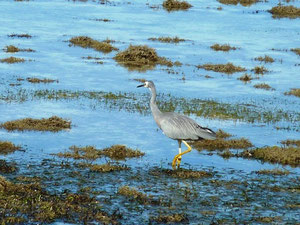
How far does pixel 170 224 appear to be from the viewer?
1210cm

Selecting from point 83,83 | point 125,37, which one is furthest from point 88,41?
point 83,83

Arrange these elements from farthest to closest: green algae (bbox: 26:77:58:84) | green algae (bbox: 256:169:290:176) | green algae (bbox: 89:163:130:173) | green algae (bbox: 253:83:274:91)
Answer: green algae (bbox: 253:83:274:91) < green algae (bbox: 26:77:58:84) < green algae (bbox: 256:169:290:176) < green algae (bbox: 89:163:130:173)

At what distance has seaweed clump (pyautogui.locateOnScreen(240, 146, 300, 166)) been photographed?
1714 centimetres

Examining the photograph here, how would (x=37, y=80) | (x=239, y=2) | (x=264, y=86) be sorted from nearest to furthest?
1. (x=37, y=80)
2. (x=264, y=86)
3. (x=239, y=2)

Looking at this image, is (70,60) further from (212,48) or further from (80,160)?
(80,160)

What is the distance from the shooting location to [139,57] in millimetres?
30875

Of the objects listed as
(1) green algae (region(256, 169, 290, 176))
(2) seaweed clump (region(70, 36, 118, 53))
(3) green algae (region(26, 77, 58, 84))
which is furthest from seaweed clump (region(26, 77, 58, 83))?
(1) green algae (region(256, 169, 290, 176))

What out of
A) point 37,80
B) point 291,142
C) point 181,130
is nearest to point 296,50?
point 37,80

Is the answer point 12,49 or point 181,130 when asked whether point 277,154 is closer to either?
point 181,130

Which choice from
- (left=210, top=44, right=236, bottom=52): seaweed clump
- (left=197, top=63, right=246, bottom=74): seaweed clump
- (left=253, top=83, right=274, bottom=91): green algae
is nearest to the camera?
(left=253, top=83, right=274, bottom=91): green algae

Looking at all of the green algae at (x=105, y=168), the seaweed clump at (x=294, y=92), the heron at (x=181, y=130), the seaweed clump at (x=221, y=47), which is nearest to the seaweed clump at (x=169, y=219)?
the green algae at (x=105, y=168)

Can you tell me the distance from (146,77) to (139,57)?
327cm

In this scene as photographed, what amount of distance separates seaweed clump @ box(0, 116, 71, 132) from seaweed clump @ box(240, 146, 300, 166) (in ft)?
16.8

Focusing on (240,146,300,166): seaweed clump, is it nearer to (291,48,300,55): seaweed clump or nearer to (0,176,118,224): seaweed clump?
(0,176,118,224): seaweed clump
